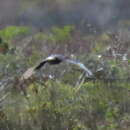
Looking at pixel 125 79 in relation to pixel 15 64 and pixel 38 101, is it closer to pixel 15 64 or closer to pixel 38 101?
pixel 38 101

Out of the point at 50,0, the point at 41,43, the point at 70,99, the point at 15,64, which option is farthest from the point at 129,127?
the point at 50,0

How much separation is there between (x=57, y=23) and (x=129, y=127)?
9.27 meters

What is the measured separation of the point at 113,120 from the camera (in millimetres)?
4309

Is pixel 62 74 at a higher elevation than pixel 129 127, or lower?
higher

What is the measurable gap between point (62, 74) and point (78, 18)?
881 cm

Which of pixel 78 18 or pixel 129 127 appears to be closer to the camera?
pixel 129 127

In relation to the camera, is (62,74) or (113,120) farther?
(62,74)

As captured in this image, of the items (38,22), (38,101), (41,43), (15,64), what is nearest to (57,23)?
(38,22)

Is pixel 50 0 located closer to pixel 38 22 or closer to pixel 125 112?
pixel 38 22

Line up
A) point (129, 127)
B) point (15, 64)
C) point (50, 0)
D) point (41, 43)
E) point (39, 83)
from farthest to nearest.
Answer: point (50, 0) → point (41, 43) → point (15, 64) → point (39, 83) → point (129, 127)

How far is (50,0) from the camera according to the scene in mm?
15258

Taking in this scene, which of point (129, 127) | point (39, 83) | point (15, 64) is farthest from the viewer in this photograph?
point (15, 64)

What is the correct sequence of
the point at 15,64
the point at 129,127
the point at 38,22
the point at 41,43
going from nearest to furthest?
1. the point at 129,127
2. the point at 15,64
3. the point at 41,43
4. the point at 38,22

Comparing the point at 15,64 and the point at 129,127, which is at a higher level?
the point at 15,64
